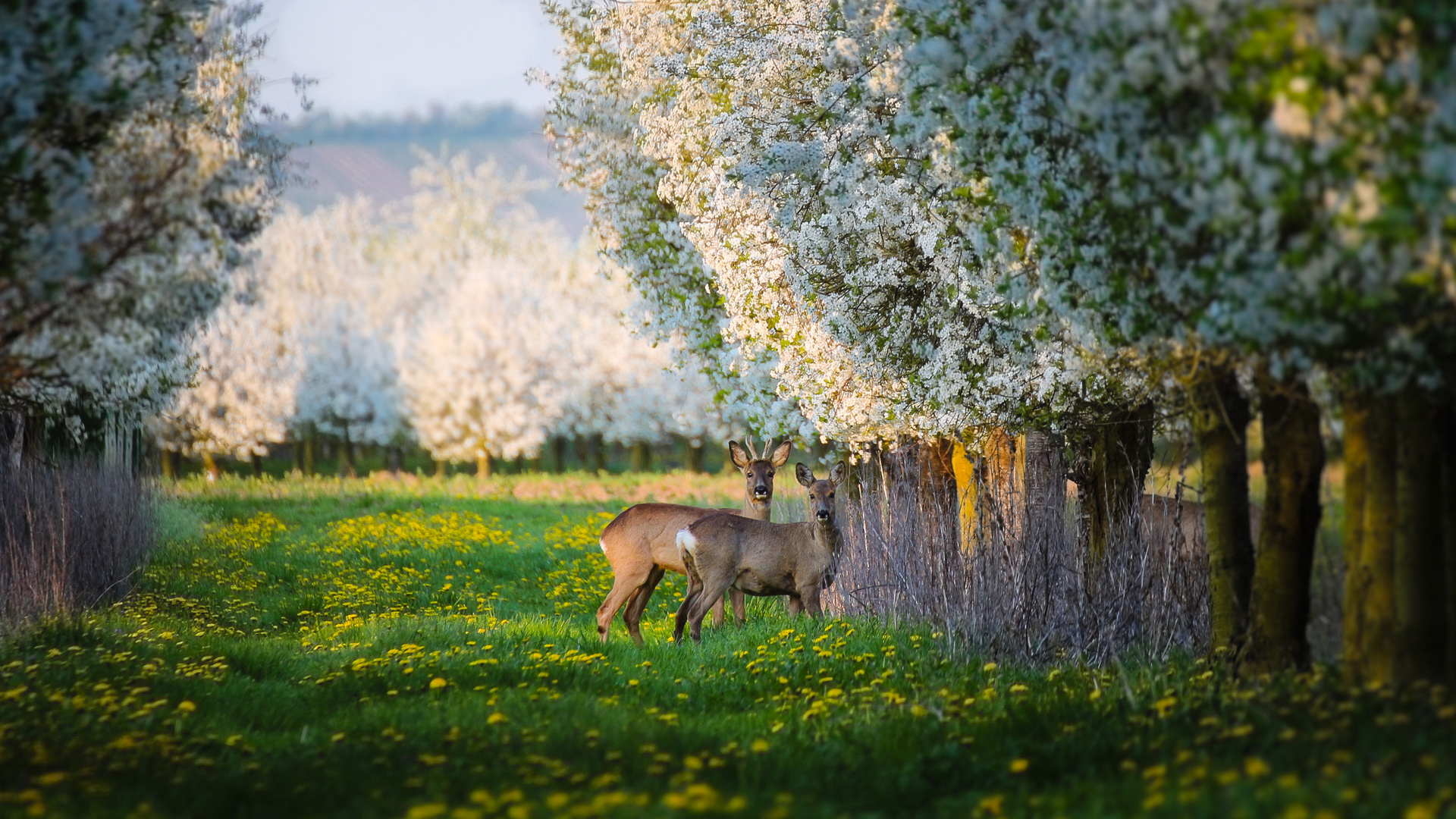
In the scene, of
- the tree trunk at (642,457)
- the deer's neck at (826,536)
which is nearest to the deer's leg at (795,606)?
the deer's neck at (826,536)

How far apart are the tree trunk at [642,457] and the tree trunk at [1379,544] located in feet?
162

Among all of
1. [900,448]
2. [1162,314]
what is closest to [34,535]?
[900,448]

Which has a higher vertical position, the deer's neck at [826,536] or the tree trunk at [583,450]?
the tree trunk at [583,450]

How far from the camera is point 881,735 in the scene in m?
7.82

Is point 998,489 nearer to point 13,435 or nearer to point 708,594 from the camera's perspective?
point 708,594

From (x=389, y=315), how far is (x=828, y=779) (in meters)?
62.8

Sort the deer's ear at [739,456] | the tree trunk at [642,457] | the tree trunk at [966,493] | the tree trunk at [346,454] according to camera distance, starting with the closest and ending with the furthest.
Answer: the tree trunk at [966,493] → the deer's ear at [739,456] → the tree trunk at [642,457] → the tree trunk at [346,454]

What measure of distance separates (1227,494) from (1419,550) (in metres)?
1.93

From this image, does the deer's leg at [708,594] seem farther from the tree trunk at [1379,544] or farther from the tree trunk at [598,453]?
the tree trunk at [598,453]

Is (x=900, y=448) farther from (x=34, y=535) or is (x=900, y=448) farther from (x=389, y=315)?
(x=389, y=315)

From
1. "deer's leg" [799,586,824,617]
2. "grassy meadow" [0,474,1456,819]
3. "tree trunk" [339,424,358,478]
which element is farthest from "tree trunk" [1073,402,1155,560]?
"tree trunk" [339,424,358,478]

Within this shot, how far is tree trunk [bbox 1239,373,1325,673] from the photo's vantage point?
7863 mm

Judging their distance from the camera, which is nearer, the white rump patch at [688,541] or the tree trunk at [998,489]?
the tree trunk at [998,489]

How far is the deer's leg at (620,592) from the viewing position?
12.8 metres
